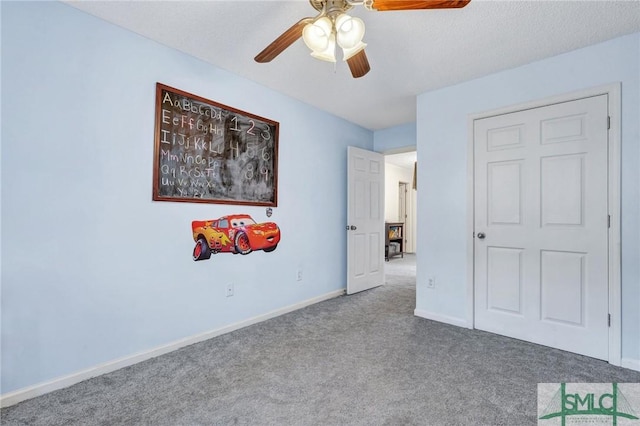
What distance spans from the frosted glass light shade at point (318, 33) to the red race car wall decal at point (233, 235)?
5.48 ft

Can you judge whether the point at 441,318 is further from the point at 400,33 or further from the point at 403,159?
the point at 403,159

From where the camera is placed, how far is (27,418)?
1.54 meters

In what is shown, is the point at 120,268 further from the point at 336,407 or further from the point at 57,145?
the point at 336,407

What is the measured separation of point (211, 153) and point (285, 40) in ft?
4.09

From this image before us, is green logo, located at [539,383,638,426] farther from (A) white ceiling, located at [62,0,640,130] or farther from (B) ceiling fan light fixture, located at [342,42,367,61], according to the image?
(A) white ceiling, located at [62,0,640,130]

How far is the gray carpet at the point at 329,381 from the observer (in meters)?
1.56

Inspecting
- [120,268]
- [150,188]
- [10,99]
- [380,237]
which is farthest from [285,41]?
[380,237]

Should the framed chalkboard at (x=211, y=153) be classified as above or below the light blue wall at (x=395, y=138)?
A: below

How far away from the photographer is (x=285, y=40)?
169 cm

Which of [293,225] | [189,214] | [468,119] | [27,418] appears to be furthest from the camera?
[293,225]

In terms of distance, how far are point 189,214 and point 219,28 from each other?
4.64ft

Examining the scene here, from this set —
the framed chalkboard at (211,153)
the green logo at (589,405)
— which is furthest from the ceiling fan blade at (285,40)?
the green logo at (589,405)

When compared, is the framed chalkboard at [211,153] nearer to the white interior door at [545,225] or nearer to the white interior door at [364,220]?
the white interior door at [364,220]

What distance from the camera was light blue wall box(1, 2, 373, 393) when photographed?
169cm
